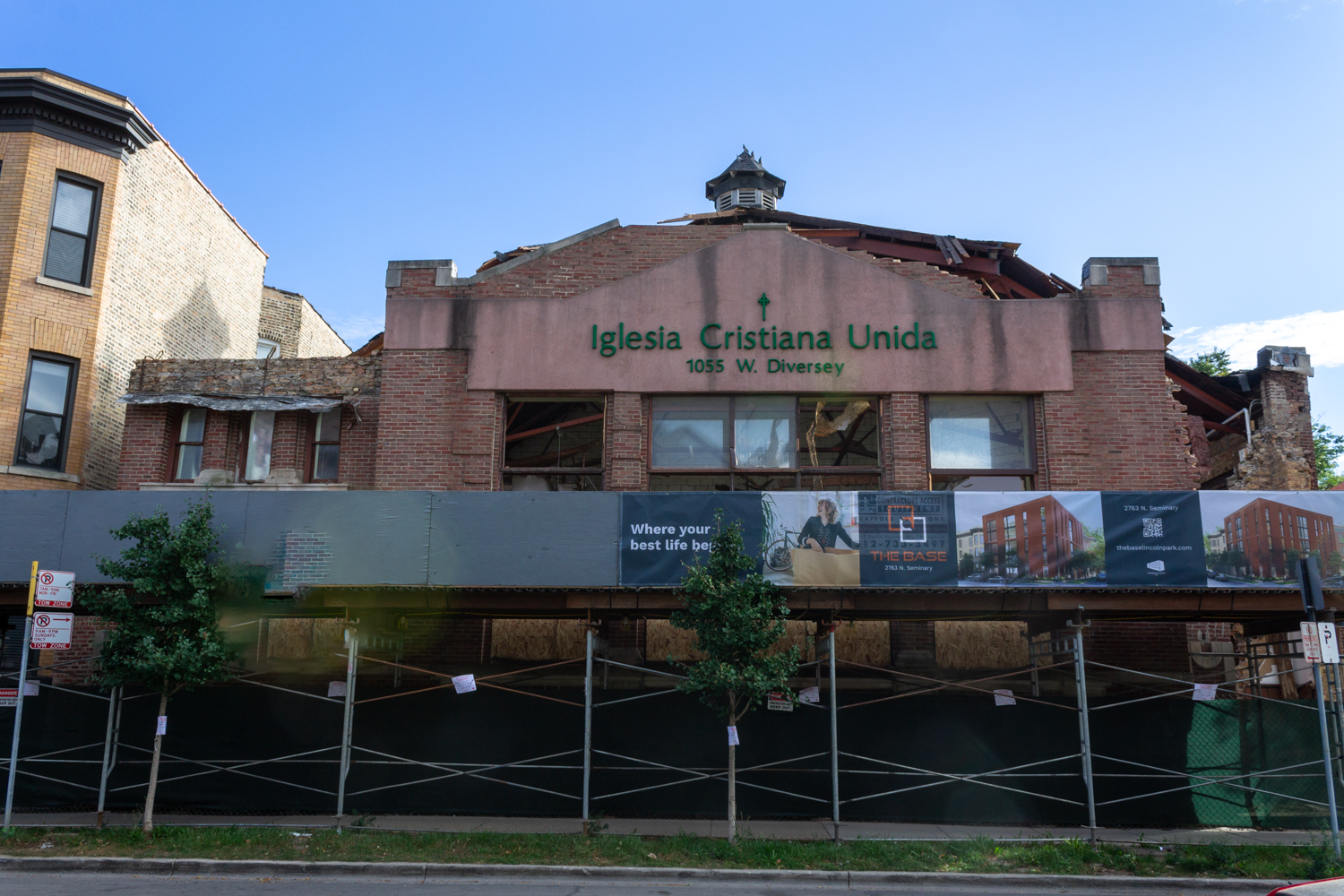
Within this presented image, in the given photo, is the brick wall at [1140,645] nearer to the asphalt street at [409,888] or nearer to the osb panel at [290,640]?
the asphalt street at [409,888]

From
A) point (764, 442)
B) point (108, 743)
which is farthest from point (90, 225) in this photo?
point (764, 442)

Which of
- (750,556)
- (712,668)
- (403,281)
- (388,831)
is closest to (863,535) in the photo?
(750,556)

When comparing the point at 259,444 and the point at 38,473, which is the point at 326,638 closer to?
the point at 259,444

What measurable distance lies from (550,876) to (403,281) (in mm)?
Result: 10777

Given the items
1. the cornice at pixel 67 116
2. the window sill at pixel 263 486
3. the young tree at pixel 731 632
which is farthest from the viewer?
the cornice at pixel 67 116

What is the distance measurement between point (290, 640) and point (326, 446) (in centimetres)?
360

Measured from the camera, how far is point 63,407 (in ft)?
61.4

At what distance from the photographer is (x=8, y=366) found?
18.0 meters

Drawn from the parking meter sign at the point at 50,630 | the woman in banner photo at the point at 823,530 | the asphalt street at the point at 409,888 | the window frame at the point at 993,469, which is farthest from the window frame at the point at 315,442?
the window frame at the point at 993,469

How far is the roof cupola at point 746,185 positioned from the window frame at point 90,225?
17.2 meters

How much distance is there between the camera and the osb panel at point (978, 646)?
53.8ft

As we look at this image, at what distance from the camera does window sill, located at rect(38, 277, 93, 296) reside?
18.6m

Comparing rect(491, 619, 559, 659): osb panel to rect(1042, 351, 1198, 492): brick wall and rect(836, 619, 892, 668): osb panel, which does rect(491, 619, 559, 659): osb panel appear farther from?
rect(1042, 351, 1198, 492): brick wall

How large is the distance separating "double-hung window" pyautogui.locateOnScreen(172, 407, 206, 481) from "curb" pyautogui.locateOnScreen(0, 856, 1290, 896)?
27.9ft
